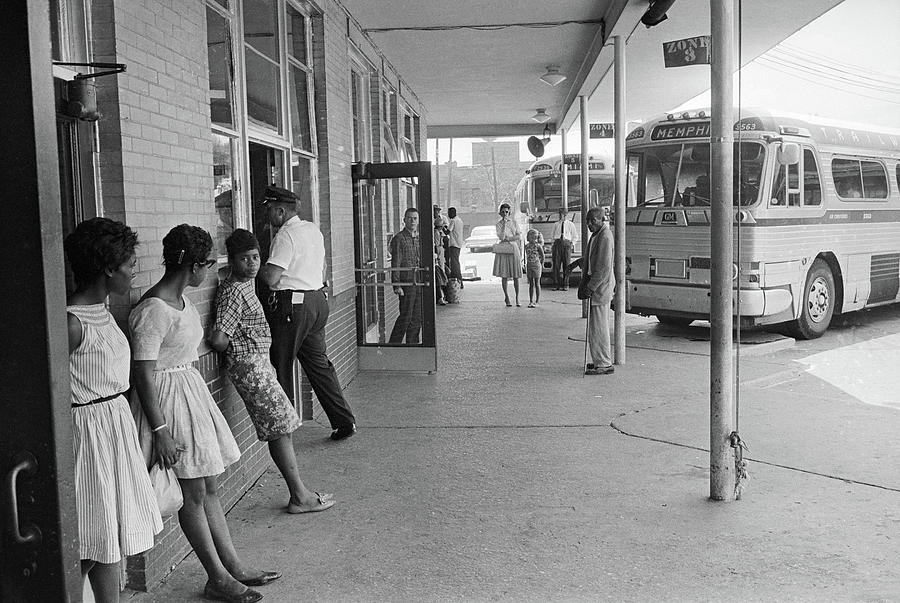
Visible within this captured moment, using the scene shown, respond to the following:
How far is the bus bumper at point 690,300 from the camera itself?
35.7ft

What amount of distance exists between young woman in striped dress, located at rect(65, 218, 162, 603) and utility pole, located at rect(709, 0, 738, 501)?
10.7 feet

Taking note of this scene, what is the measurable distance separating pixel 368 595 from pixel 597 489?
1976 millimetres

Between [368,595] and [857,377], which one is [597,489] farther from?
[857,377]

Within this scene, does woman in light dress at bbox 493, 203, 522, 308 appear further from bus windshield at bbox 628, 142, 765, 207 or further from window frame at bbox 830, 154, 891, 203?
window frame at bbox 830, 154, 891, 203

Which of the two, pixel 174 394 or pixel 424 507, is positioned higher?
pixel 174 394

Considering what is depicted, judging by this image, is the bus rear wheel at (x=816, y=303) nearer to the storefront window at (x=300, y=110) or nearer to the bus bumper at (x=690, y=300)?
the bus bumper at (x=690, y=300)

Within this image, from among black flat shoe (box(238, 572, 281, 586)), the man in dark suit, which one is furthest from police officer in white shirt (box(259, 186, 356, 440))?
the man in dark suit

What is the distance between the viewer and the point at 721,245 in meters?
5.04

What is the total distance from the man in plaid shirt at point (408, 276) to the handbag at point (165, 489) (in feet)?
18.6

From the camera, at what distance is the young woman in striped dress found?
300 cm

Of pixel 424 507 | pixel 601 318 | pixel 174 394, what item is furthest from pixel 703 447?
pixel 174 394

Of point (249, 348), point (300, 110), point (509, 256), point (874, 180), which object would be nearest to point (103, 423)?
point (249, 348)

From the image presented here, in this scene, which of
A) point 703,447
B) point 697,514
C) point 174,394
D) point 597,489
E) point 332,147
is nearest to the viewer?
point 174,394

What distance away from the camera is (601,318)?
9.38m
